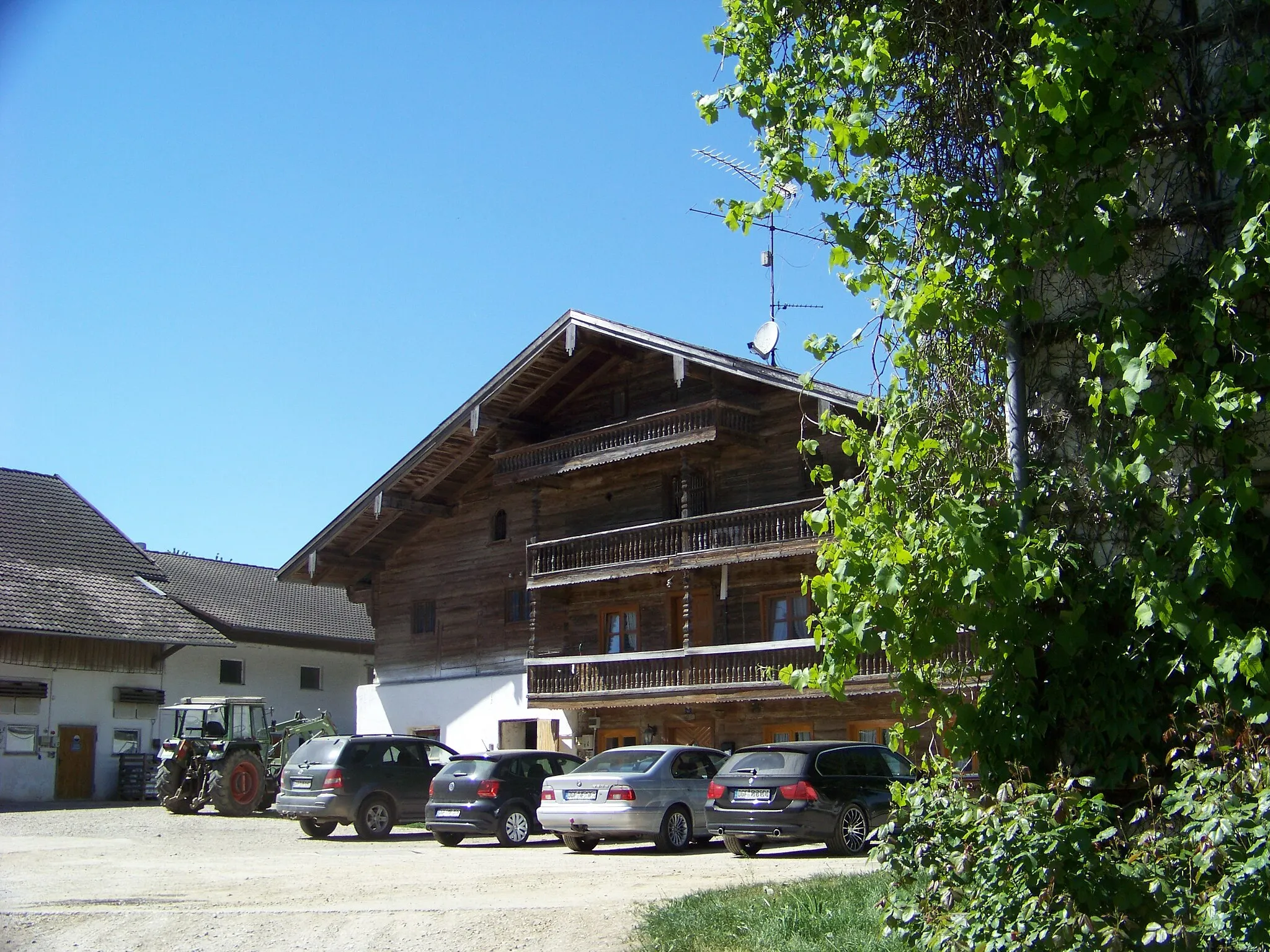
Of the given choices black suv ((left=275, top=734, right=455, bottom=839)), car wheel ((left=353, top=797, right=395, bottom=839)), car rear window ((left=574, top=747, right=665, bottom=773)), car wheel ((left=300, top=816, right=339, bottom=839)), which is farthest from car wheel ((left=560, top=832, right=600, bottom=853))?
car wheel ((left=300, top=816, right=339, bottom=839))

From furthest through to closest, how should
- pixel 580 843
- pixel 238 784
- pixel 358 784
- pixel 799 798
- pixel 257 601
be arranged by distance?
pixel 257 601 < pixel 238 784 < pixel 358 784 < pixel 580 843 < pixel 799 798

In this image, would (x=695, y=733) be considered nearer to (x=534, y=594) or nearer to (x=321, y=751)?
(x=534, y=594)

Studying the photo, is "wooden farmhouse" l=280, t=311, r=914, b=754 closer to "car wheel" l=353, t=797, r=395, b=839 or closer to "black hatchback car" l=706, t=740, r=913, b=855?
"black hatchback car" l=706, t=740, r=913, b=855

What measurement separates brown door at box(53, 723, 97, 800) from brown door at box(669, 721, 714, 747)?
17231mm

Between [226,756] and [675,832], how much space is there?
13.4 metres

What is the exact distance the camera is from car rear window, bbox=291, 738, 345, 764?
22.1 metres

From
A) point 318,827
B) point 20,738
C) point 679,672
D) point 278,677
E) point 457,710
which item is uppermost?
point 278,677

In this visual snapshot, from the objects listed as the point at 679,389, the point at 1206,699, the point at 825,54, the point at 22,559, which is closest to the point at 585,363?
the point at 679,389

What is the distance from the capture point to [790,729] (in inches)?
1048

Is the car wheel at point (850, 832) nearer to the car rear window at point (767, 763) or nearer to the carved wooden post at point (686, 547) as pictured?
the car rear window at point (767, 763)

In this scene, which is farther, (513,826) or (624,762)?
(513,826)

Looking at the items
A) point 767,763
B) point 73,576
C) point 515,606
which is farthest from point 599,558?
point 73,576

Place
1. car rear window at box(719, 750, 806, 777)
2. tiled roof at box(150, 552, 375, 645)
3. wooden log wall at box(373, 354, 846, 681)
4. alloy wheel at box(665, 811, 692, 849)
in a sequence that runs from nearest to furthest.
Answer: car rear window at box(719, 750, 806, 777) → alloy wheel at box(665, 811, 692, 849) → wooden log wall at box(373, 354, 846, 681) → tiled roof at box(150, 552, 375, 645)

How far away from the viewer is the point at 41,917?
1152 cm
